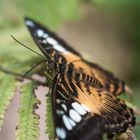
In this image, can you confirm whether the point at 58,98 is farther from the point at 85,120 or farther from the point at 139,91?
the point at 139,91

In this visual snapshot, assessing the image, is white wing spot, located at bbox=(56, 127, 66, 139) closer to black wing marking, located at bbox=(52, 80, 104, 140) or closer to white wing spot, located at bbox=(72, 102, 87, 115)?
black wing marking, located at bbox=(52, 80, 104, 140)

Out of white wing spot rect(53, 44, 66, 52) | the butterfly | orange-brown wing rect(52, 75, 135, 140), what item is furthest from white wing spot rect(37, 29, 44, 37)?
orange-brown wing rect(52, 75, 135, 140)

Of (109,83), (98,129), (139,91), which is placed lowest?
(98,129)

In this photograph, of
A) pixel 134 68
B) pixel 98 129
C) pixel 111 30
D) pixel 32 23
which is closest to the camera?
pixel 98 129

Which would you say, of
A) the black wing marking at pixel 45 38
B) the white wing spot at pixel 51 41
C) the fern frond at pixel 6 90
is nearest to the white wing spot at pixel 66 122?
the fern frond at pixel 6 90

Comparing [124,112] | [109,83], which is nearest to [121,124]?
[124,112]

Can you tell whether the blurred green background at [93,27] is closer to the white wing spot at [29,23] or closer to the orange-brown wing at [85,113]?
the white wing spot at [29,23]

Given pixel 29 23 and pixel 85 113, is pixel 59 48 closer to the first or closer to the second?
pixel 29 23
